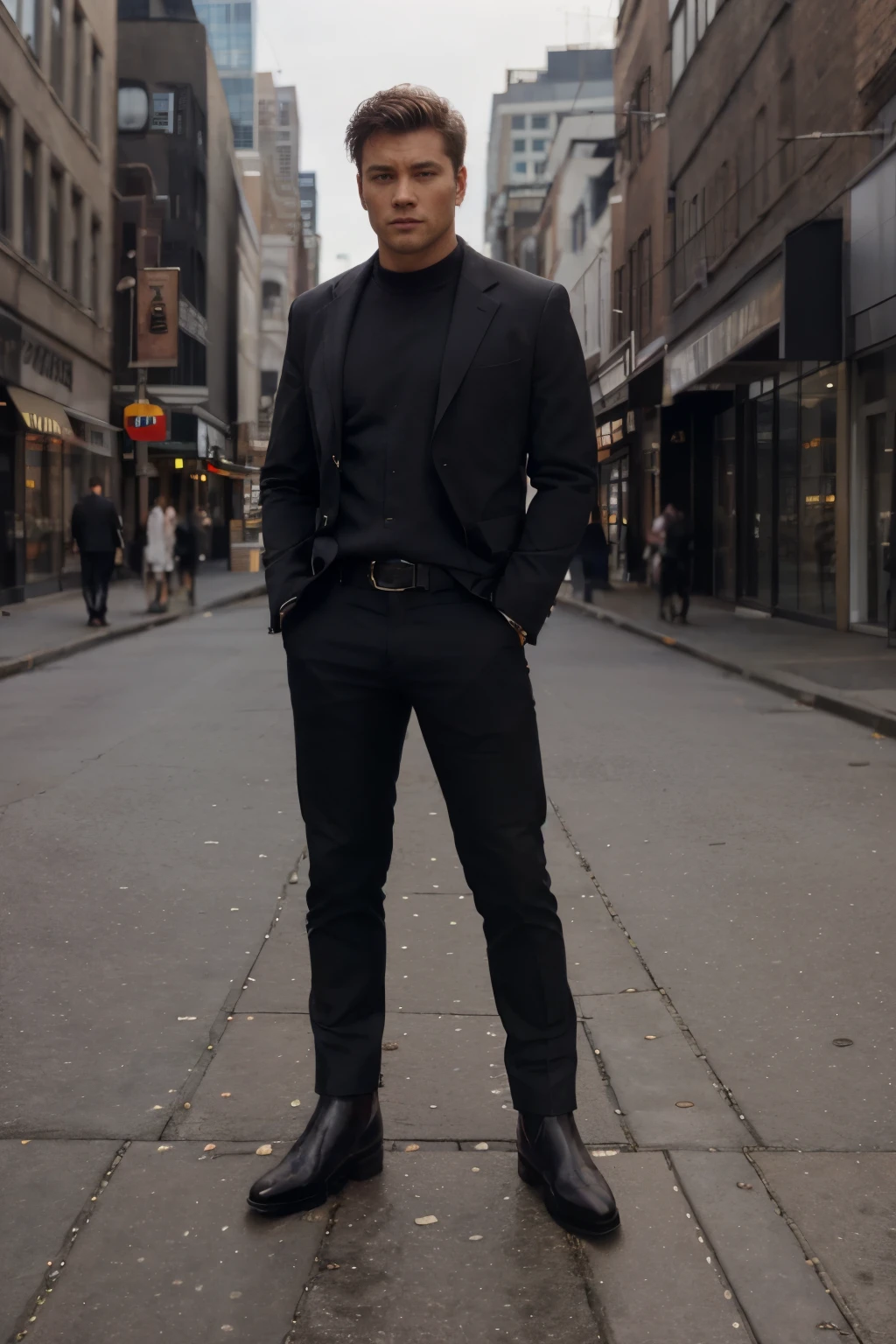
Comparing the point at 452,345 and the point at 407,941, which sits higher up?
the point at 452,345

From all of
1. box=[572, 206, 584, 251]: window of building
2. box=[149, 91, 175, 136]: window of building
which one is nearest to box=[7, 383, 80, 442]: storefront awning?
box=[149, 91, 175, 136]: window of building

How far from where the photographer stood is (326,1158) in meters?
3.02

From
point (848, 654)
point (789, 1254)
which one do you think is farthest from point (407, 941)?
point (848, 654)

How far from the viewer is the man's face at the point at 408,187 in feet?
9.63

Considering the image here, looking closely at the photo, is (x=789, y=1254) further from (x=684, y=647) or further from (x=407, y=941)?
(x=684, y=647)

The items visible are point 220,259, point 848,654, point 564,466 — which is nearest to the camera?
point 564,466

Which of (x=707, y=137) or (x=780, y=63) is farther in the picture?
(x=707, y=137)

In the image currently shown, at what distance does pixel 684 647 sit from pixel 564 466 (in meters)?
15.1

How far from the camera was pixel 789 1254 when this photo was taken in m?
2.80

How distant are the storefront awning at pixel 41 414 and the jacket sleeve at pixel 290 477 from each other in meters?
24.0

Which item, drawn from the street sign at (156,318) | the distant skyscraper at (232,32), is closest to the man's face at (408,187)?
the street sign at (156,318)

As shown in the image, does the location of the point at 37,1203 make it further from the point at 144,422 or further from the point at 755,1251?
the point at 144,422

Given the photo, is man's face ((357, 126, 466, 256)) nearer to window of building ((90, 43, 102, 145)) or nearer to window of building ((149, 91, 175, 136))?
window of building ((90, 43, 102, 145))

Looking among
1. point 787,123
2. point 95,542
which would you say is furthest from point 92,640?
point 787,123
